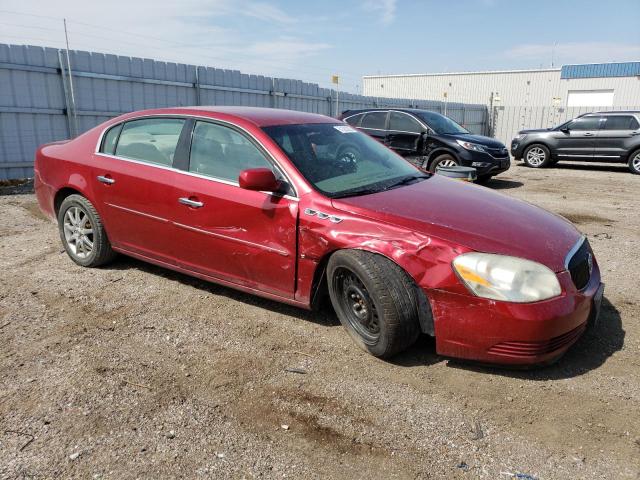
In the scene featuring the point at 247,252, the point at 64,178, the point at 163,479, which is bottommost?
the point at 163,479

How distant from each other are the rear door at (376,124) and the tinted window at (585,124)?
676 centimetres

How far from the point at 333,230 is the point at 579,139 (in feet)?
44.6

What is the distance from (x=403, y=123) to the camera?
428 inches

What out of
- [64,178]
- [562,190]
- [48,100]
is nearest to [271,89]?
[48,100]

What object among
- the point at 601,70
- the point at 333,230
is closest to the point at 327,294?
the point at 333,230

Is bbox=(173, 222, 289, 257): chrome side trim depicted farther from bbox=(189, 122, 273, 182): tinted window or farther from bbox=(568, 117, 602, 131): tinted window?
bbox=(568, 117, 602, 131): tinted window

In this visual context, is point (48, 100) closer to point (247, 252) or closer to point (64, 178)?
point (64, 178)

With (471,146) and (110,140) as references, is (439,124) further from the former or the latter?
(110,140)

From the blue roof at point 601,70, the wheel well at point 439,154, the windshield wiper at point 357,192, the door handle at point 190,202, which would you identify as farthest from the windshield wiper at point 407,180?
the blue roof at point 601,70

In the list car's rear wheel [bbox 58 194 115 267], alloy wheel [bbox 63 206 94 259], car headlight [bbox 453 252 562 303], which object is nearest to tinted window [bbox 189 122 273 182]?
car's rear wheel [bbox 58 194 115 267]

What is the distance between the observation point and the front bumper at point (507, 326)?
2789 mm

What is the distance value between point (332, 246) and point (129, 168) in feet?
6.96

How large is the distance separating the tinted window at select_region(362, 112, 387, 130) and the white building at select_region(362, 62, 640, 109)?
26.5 m

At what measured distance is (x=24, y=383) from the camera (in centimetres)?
295
